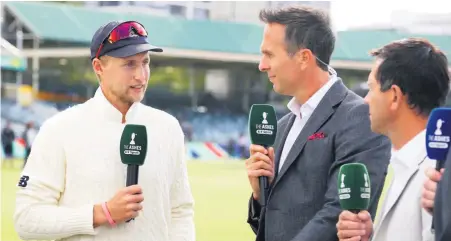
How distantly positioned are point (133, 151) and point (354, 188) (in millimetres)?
951

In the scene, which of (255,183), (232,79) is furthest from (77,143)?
(232,79)

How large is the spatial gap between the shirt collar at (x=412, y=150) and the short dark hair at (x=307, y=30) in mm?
908

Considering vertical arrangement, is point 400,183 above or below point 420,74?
below

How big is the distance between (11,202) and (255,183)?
13.7 meters

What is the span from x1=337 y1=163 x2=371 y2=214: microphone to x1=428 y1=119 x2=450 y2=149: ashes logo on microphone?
0.97ft

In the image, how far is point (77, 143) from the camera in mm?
3441

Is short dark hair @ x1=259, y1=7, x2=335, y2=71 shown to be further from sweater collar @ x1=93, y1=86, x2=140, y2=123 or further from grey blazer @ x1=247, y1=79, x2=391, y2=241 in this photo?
sweater collar @ x1=93, y1=86, x2=140, y2=123

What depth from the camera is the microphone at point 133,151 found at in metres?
3.23

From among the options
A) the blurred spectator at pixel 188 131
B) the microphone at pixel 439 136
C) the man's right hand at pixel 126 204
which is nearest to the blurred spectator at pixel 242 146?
the blurred spectator at pixel 188 131

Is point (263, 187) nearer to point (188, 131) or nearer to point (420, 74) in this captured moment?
point (420, 74)

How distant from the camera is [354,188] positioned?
2645 millimetres

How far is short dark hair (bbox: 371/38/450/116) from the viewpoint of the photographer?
2.72 meters

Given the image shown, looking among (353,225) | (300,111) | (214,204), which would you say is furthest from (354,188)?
(214,204)

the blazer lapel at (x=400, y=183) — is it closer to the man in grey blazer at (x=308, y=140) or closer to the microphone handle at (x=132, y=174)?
the man in grey blazer at (x=308, y=140)
